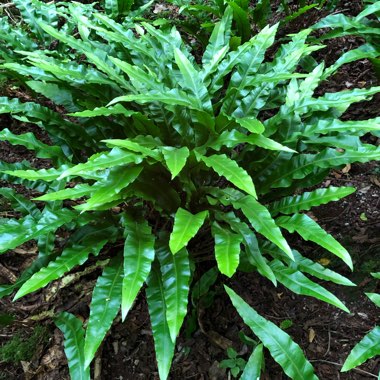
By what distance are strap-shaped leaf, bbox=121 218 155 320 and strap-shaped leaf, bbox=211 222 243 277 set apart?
302 millimetres

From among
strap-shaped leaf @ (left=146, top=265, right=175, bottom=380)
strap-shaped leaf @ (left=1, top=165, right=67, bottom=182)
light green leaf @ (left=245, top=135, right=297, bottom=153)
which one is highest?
strap-shaped leaf @ (left=1, top=165, right=67, bottom=182)

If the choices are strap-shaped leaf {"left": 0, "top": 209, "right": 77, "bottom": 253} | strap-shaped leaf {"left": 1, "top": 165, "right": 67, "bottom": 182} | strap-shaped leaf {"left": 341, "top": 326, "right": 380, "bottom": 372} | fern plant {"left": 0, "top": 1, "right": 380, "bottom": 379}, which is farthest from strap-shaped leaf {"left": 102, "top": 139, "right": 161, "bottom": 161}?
strap-shaped leaf {"left": 341, "top": 326, "right": 380, "bottom": 372}

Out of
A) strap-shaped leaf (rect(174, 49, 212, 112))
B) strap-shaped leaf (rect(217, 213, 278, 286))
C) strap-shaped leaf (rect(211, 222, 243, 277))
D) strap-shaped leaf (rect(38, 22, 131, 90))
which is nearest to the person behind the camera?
strap-shaped leaf (rect(211, 222, 243, 277))

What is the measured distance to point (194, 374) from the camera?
2.27 metres

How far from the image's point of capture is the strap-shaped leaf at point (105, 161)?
1849 millimetres

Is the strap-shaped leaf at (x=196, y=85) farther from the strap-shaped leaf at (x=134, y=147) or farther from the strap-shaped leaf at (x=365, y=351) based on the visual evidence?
the strap-shaped leaf at (x=365, y=351)

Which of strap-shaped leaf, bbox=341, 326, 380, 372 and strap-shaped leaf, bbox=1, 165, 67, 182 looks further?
strap-shaped leaf, bbox=1, 165, 67, 182

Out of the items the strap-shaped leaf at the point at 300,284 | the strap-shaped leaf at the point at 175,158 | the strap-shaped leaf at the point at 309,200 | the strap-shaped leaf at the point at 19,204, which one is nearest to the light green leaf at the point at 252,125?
the strap-shaped leaf at the point at 175,158

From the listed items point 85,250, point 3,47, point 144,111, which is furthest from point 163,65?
point 3,47

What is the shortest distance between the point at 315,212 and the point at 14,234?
1.84 metres

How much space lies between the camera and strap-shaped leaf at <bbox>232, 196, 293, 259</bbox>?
5.89 feet

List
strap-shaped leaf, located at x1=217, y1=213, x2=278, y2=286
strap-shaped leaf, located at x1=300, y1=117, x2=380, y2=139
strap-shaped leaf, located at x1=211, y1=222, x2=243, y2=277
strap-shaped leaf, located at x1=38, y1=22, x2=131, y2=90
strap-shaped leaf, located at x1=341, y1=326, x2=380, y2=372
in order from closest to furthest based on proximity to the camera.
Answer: strap-shaped leaf, located at x1=211, y1=222, x2=243, y2=277 → strap-shaped leaf, located at x1=341, y1=326, x2=380, y2=372 → strap-shaped leaf, located at x1=217, y1=213, x2=278, y2=286 → strap-shaped leaf, located at x1=300, y1=117, x2=380, y2=139 → strap-shaped leaf, located at x1=38, y1=22, x2=131, y2=90

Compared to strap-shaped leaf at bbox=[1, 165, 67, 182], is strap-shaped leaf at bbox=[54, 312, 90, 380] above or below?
below

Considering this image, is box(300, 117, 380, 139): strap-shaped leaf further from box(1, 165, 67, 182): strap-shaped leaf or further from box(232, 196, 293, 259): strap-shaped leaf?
box(1, 165, 67, 182): strap-shaped leaf
